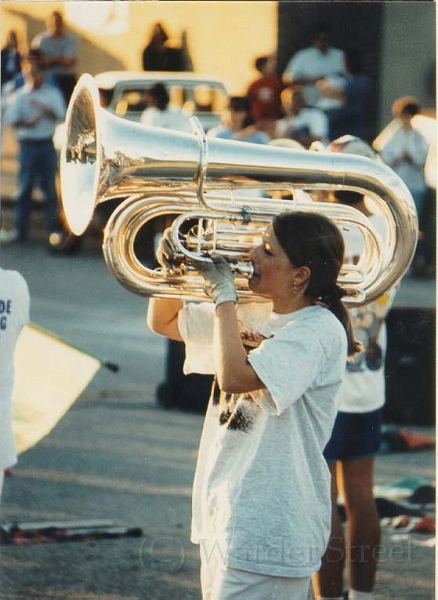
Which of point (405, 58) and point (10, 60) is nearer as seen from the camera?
point (10, 60)

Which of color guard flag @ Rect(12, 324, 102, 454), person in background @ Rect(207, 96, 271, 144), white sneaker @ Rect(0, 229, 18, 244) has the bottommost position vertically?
color guard flag @ Rect(12, 324, 102, 454)

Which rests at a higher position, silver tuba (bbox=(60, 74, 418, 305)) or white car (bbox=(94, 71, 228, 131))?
white car (bbox=(94, 71, 228, 131))

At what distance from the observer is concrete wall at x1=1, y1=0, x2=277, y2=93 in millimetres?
15969

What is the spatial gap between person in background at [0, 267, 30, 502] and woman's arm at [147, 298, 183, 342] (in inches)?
20.7

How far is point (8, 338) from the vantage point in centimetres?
395

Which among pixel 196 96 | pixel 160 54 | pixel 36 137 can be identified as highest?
pixel 160 54

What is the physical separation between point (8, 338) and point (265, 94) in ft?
30.7

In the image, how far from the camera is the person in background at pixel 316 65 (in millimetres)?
13938

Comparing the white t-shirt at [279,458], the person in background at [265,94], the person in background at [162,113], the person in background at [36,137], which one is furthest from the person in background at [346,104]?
the white t-shirt at [279,458]

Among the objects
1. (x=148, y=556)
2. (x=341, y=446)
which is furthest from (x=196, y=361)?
(x=148, y=556)

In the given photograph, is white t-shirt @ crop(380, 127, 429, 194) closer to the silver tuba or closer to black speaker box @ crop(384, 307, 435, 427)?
black speaker box @ crop(384, 307, 435, 427)

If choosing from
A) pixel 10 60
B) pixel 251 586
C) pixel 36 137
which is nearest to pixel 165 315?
pixel 251 586

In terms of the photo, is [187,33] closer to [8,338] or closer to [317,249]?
[8,338]

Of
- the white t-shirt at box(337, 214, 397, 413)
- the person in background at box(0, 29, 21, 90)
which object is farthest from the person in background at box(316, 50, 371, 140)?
the white t-shirt at box(337, 214, 397, 413)
